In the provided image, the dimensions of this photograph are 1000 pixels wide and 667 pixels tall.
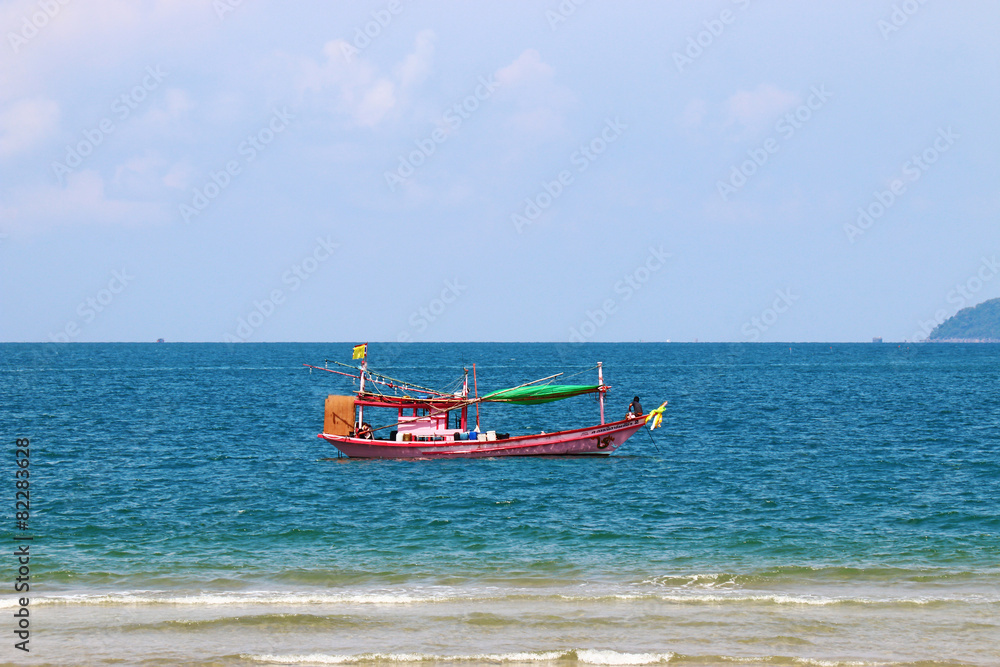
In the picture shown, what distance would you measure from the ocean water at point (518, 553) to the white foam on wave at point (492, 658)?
0.22 feet

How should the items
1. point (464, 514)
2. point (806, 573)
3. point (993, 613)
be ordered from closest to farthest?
point (993, 613) < point (806, 573) < point (464, 514)

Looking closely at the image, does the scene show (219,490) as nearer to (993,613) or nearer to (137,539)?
(137,539)

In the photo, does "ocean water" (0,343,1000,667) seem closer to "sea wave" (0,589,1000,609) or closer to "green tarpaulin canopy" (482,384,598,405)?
"sea wave" (0,589,1000,609)

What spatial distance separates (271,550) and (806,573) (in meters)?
16.3

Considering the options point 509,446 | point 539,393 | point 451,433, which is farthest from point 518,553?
point 451,433

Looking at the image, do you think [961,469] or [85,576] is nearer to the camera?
[85,576]

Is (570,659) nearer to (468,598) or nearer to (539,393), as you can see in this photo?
(468,598)

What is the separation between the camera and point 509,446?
48.3 metres

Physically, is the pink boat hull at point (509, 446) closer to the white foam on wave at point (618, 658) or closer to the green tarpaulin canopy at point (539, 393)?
the green tarpaulin canopy at point (539, 393)

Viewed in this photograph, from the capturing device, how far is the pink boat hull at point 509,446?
157ft

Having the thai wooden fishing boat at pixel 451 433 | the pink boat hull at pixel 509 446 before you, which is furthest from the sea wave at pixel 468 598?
the pink boat hull at pixel 509 446

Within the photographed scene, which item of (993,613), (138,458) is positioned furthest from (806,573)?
(138,458)

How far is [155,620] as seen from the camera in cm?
2148

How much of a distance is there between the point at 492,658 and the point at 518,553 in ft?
30.8
